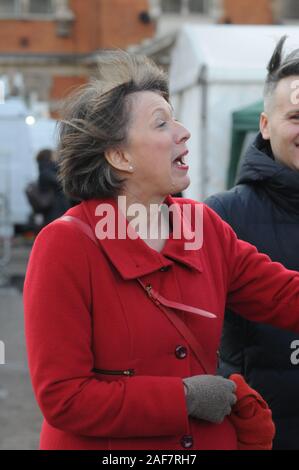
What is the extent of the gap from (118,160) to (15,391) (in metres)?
4.82

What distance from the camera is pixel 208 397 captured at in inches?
84.3

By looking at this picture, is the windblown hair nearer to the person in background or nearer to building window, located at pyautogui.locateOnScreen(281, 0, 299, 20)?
the person in background

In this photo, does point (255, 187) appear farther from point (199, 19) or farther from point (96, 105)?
point (199, 19)

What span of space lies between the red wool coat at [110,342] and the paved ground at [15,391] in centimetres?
338

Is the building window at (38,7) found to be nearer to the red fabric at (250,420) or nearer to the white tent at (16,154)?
the white tent at (16,154)

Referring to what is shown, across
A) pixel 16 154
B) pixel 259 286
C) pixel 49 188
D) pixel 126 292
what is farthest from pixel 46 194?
pixel 126 292

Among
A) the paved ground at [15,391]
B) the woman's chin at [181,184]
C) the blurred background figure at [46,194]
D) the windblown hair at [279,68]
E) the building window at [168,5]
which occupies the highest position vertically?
the windblown hair at [279,68]

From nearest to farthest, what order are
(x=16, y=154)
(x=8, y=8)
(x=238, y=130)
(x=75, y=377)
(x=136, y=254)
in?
(x=75, y=377) < (x=136, y=254) < (x=238, y=130) < (x=16, y=154) < (x=8, y=8)

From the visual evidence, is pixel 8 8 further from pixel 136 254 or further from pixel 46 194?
pixel 136 254

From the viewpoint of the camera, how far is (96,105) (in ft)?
7.43

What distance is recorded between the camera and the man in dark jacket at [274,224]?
2.76 meters

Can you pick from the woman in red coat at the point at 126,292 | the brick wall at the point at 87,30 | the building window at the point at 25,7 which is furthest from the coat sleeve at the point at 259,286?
the building window at the point at 25,7

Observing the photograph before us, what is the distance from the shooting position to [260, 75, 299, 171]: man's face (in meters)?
2.76
